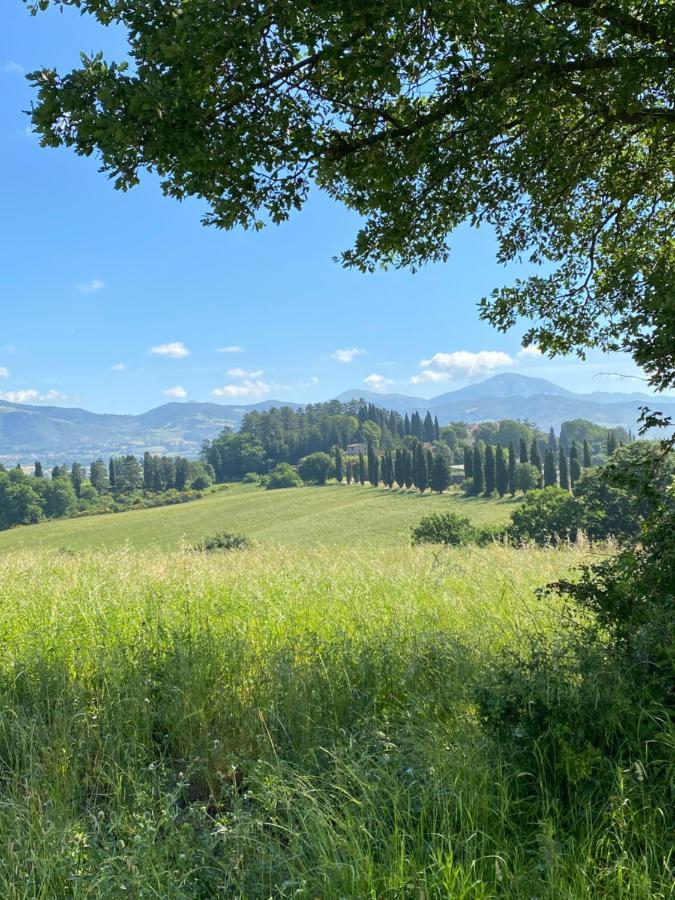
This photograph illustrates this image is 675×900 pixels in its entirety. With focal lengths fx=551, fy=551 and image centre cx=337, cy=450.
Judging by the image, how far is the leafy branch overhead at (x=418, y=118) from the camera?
3.73 m

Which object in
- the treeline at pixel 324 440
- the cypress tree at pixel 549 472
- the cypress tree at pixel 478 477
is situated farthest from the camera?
the treeline at pixel 324 440

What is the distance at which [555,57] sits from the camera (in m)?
4.41

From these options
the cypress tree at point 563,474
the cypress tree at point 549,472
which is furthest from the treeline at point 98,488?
the cypress tree at point 563,474

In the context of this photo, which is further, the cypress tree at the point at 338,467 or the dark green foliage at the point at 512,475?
the cypress tree at the point at 338,467

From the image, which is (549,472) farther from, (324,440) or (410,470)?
(324,440)

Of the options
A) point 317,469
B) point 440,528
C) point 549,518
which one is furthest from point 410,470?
point 549,518

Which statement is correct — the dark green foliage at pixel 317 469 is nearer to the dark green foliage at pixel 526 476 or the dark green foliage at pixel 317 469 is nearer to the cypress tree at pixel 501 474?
the cypress tree at pixel 501 474

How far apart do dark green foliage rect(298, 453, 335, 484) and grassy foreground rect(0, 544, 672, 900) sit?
426ft

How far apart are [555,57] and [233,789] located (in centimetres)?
577

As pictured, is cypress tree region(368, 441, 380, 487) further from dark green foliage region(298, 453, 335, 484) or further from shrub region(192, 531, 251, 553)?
shrub region(192, 531, 251, 553)

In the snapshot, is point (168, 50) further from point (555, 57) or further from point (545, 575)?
point (545, 575)

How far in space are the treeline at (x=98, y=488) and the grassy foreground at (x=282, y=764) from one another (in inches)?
4865

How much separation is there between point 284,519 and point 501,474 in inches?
1436

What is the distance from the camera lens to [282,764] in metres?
3.25
